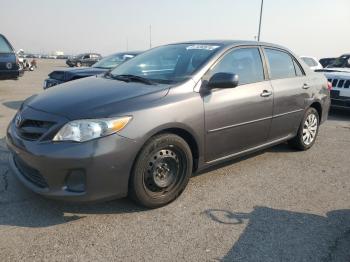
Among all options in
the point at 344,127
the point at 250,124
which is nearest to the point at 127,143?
the point at 250,124

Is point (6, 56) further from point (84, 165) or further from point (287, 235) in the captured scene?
point (287, 235)

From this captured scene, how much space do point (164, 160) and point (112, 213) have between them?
0.69 meters

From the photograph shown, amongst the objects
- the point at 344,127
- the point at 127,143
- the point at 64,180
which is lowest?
the point at 344,127

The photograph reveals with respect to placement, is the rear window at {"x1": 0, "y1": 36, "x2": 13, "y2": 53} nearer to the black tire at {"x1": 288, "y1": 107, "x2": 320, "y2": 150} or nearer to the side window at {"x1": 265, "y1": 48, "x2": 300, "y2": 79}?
the side window at {"x1": 265, "y1": 48, "x2": 300, "y2": 79}

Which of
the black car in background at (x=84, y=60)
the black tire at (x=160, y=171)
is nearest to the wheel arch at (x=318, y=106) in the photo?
the black tire at (x=160, y=171)

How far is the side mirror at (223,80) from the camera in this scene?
3658 millimetres

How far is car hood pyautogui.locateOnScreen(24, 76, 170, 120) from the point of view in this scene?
3.12 meters

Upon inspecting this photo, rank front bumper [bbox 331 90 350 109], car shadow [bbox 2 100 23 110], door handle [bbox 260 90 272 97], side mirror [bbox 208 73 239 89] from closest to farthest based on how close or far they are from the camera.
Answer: side mirror [bbox 208 73 239 89] → door handle [bbox 260 90 272 97] → car shadow [bbox 2 100 23 110] → front bumper [bbox 331 90 350 109]

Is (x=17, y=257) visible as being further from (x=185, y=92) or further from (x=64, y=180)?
(x=185, y=92)

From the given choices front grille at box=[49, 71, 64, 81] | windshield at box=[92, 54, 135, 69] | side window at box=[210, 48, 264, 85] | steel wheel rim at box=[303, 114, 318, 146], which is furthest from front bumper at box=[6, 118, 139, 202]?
windshield at box=[92, 54, 135, 69]

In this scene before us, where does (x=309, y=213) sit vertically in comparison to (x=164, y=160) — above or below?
below

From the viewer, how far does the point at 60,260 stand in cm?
260

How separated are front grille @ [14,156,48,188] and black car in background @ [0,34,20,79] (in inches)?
277

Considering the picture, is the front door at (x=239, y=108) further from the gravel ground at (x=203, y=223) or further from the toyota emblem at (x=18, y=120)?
the toyota emblem at (x=18, y=120)
